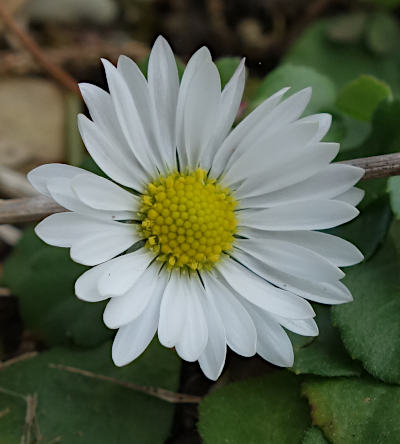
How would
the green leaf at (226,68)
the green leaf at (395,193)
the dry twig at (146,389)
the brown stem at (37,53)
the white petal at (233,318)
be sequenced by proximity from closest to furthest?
1. the white petal at (233,318)
2. the green leaf at (395,193)
3. the dry twig at (146,389)
4. the green leaf at (226,68)
5. the brown stem at (37,53)

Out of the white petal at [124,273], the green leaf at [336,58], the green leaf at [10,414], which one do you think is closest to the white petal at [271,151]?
the white petal at [124,273]

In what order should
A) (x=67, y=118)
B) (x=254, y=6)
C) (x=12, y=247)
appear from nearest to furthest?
(x=12, y=247), (x=67, y=118), (x=254, y=6)

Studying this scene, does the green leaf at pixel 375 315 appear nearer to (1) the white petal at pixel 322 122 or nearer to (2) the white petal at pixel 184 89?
(1) the white petal at pixel 322 122

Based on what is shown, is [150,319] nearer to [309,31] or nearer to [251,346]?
[251,346]

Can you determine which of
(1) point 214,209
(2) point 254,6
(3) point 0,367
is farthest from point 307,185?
(2) point 254,6

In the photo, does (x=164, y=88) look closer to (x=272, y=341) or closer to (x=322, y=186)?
(x=322, y=186)

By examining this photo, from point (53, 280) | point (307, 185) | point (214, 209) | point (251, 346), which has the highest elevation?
point (307, 185)

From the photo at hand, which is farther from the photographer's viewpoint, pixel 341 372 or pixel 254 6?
pixel 254 6
